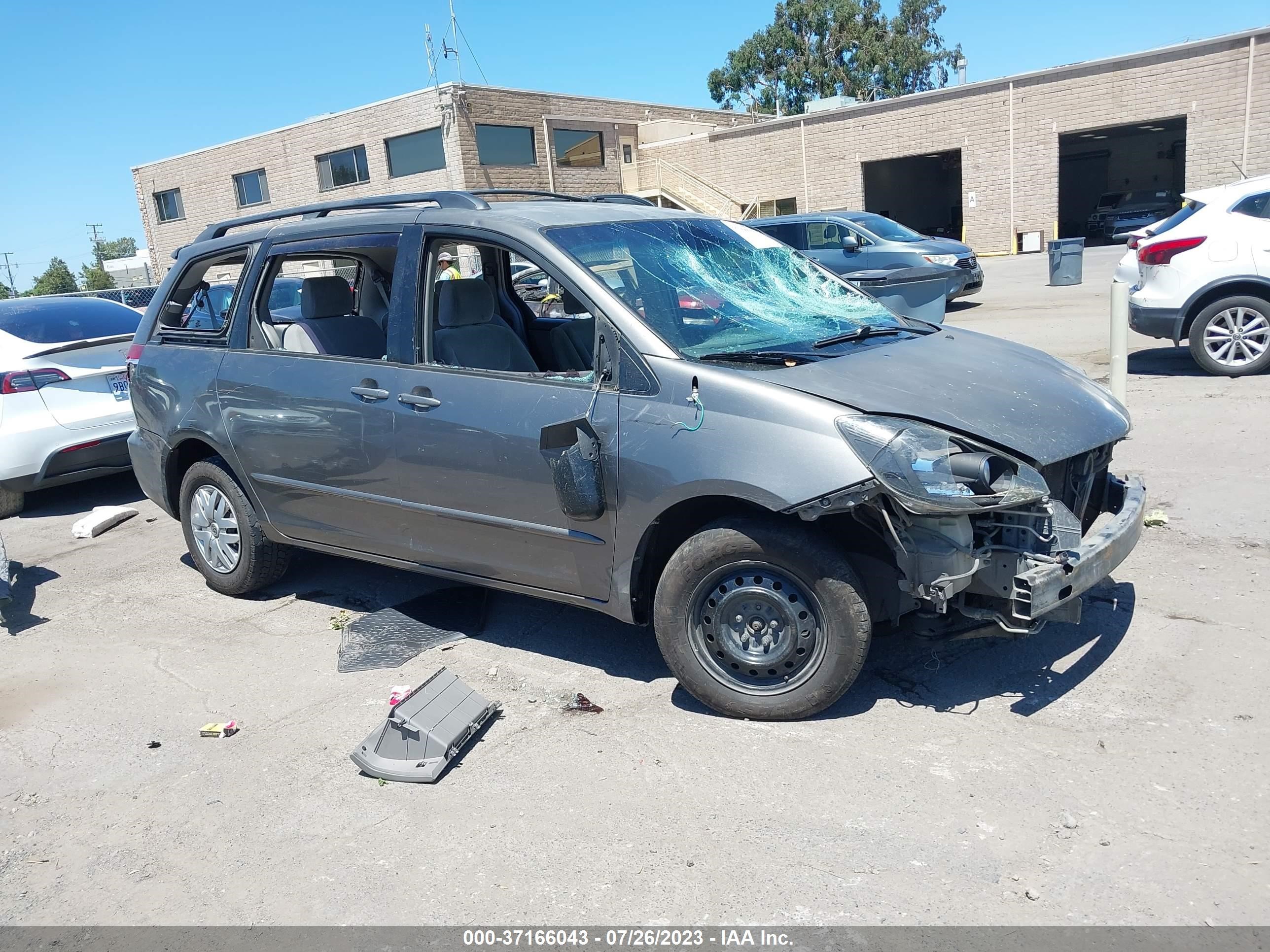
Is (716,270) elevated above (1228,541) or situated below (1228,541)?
above

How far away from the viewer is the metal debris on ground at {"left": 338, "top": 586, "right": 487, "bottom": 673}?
4.86 m

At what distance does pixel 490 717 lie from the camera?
13.7ft

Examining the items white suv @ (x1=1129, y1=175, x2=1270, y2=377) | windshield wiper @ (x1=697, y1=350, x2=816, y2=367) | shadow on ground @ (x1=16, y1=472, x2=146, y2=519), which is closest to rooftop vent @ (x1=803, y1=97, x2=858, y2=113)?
white suv @ (x1=1129, y1=175, x2=1270, y2=377)

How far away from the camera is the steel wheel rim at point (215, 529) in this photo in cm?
564

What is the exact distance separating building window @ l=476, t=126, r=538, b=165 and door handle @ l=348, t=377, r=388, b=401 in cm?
3031

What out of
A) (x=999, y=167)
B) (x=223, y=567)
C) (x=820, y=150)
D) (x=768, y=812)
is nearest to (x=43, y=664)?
(x=223, y=567)

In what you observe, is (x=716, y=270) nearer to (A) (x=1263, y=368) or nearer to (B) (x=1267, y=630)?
(B) (x=1267, y=630)

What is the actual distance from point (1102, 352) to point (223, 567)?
938 centimetres

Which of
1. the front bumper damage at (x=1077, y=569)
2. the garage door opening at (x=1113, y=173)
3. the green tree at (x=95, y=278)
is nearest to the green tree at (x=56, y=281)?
the green tree at (x=95, y=278)

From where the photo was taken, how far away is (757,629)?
3.83 m

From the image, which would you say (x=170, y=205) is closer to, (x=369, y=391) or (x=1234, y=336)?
(x=1234, y=336)

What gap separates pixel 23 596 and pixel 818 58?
2473 inches

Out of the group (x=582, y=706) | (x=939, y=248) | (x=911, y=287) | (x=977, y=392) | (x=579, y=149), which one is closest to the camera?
(x=977, y=392)

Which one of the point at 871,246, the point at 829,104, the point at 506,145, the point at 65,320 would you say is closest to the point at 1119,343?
the point at 65,320
